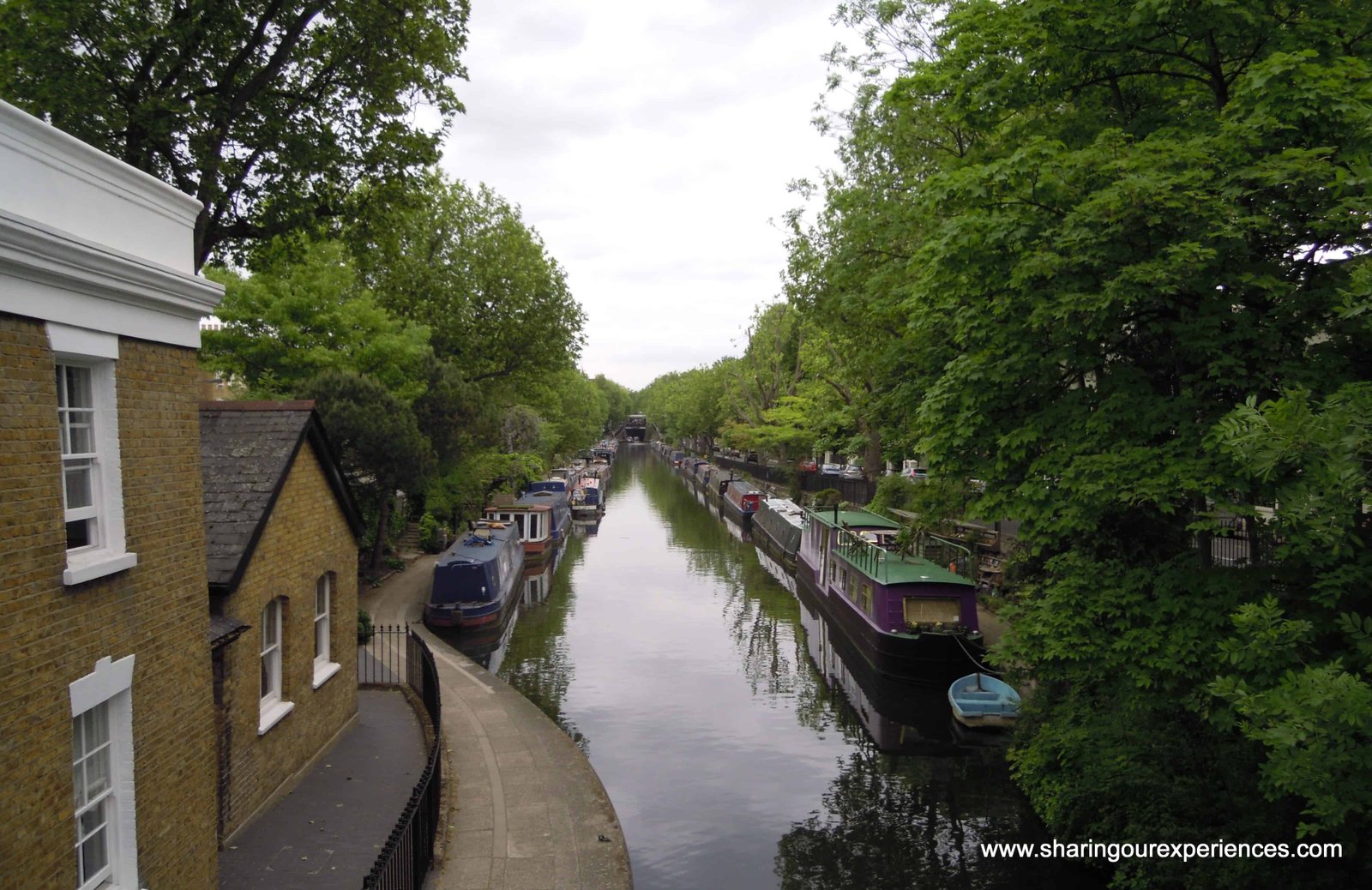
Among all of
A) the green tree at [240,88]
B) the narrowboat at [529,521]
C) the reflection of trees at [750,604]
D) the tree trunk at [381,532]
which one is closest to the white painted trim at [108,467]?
the green tree at [240,88]

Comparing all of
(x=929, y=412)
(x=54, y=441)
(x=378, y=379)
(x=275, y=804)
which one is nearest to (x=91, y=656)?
(x=54, y=441)

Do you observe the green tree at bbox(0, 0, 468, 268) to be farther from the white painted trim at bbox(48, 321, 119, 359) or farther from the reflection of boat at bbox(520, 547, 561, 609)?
the reflection of boat at bbox(520, 547, 561, 609)

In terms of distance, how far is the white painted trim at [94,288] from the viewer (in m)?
5.71

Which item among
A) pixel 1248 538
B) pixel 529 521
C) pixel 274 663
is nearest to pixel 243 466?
pixel 274 663

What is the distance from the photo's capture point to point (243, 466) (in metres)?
11.2


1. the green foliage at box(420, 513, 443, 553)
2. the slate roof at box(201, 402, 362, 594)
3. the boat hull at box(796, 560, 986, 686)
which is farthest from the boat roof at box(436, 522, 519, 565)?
the slate roof at box(201, 402, 362, 594)

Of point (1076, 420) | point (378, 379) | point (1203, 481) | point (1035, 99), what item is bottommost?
point (1203, 481)

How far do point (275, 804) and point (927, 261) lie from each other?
1133 centimetres

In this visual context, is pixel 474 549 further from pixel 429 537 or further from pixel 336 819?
pixel 336 819

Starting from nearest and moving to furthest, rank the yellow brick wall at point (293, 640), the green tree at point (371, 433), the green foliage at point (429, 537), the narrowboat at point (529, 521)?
the yellow brick wall at point (293, 640)
the green tree at point (371, 433)
the green foliage at point (429, 537)
the narrowboat at point (529, 521)

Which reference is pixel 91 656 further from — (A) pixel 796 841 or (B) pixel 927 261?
(A) pixel 796 841

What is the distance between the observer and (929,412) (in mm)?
11883

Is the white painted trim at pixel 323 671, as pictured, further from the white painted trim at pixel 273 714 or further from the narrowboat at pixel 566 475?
the narrowboat at pixel 566 475

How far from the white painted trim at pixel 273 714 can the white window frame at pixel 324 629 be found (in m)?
1.45
